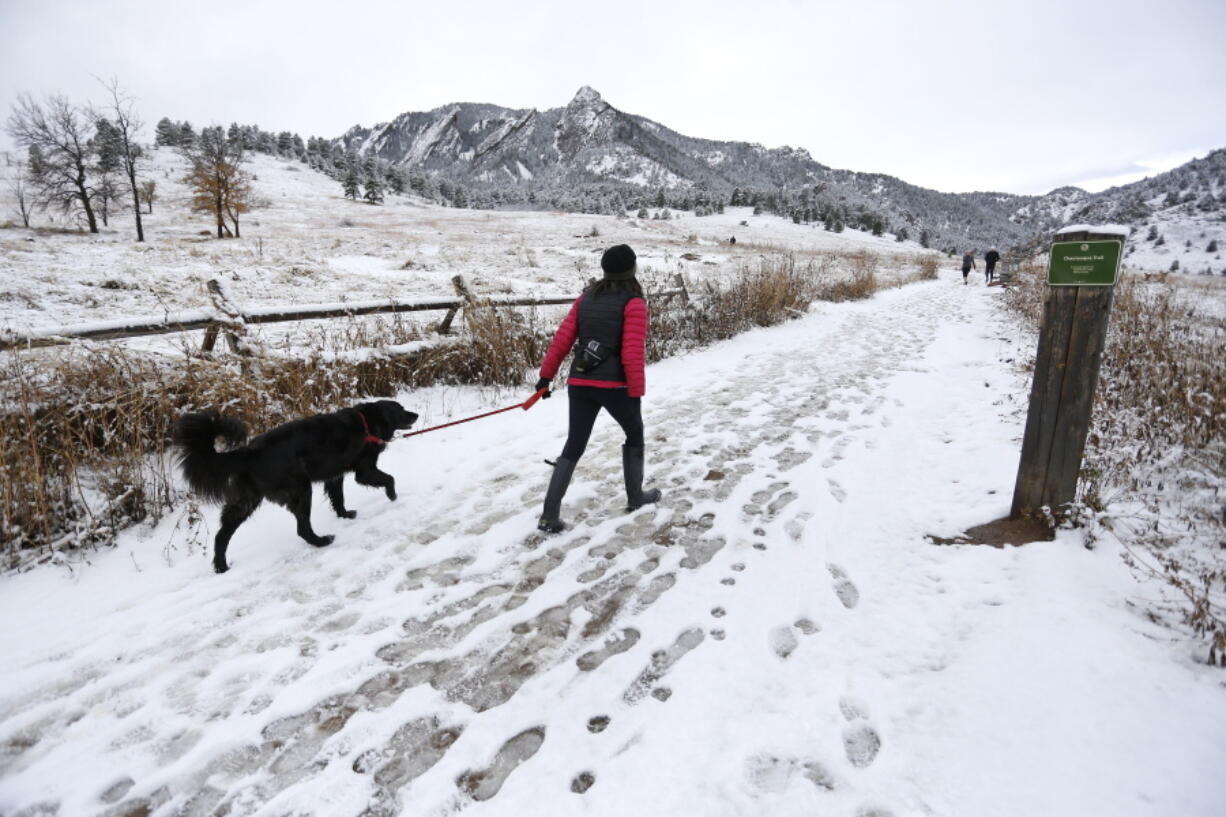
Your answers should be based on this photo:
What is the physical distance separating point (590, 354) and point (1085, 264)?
2.73 metres

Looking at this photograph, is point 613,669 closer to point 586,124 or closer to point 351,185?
point 351,185

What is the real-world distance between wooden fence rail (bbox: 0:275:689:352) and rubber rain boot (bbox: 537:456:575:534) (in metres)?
3.43

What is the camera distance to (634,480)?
370 cm

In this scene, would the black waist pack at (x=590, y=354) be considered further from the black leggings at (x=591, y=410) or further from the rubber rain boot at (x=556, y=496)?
the rubber rain boot at (x=556, y=496)

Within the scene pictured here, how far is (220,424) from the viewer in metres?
2.88

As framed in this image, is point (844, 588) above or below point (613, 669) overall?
above

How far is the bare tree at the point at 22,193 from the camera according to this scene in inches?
1542

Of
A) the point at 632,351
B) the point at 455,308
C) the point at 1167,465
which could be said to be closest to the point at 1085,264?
the point at 1167,465

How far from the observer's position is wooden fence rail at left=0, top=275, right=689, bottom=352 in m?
3.71

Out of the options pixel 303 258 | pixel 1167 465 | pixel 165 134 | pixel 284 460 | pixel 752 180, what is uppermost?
Result: pixel 752 180

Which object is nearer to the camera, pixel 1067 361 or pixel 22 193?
pixel 1067 361

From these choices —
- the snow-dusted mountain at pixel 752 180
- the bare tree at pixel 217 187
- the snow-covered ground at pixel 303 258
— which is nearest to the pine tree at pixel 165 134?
the snow-covered ground at pixel 303 258

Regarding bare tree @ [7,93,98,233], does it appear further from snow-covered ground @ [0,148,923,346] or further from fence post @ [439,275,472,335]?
fence post @ [439,275,472,335]

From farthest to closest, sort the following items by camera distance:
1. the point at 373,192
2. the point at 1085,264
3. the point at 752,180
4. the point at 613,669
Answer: the point at 752,180 < the point at 373,192 < the point at 1085,264 < the point at 613,669
